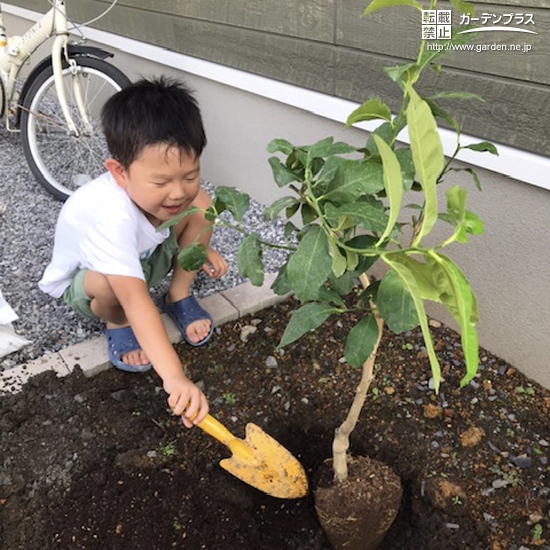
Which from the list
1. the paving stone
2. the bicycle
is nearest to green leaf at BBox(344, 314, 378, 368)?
the paving stone

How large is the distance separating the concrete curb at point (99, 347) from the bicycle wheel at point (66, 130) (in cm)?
140

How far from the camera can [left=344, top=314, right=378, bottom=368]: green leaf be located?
1.10 m

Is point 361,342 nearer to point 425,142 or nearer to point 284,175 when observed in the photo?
point 284,175

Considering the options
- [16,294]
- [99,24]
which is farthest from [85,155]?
[16,294]

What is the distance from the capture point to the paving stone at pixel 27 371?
184 centimetres

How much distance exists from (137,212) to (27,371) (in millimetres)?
674

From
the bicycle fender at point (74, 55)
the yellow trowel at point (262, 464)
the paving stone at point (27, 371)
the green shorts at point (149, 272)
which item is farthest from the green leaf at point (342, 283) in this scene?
the bicycle fender at point (74, 55)

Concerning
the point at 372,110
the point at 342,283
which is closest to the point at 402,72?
the point at 372,110

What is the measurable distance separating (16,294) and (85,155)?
1311 millimetres

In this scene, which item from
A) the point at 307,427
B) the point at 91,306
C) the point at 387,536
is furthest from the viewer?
the point at 91,306

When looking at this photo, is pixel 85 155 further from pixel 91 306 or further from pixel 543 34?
pixel 543 34

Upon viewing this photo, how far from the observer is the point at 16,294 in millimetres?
2381

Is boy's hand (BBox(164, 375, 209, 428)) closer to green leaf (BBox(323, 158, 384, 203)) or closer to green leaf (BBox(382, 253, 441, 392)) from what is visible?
green leaf (BBox(323, 158, 384, 203))

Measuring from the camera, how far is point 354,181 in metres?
0.96
